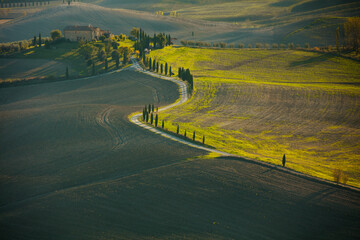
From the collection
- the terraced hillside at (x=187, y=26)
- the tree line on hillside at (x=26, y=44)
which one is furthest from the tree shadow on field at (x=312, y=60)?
the tree line on hillside at (x=26, y=44)

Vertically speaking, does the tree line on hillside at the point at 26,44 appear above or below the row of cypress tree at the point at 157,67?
above

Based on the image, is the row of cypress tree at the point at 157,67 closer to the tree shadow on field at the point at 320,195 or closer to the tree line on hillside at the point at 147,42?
the tree line on hillside at the point at 147,42

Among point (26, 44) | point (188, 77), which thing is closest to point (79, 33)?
point (26, 44)

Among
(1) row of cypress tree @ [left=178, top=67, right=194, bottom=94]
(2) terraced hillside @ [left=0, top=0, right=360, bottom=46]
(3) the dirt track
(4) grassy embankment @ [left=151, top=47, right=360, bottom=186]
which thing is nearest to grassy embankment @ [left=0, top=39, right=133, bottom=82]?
(1) row of cypress tree @ [left=178, top=67, right=194, bottom=94]

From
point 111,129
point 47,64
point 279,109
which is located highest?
point 47,64

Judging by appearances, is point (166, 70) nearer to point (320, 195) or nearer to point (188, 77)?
point (188, 77)

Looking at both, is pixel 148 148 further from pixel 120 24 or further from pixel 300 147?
pixel 120 24
